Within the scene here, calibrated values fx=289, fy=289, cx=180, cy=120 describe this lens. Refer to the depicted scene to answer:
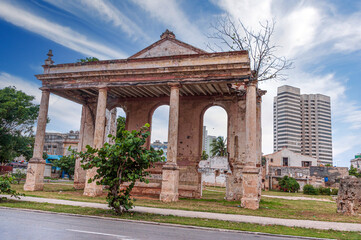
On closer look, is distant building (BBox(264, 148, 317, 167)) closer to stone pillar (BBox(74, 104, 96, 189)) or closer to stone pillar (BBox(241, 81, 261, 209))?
stone pillar (BBox(74, 104, 96, 189))

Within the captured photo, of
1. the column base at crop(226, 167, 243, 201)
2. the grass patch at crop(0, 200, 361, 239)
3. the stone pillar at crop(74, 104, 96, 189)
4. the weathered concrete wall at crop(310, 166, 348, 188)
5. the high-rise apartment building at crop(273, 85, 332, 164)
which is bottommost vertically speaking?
the grass patch at crop(0, 200, 361, 239)

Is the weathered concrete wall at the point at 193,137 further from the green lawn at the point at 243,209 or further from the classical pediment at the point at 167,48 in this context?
the classical pediment at the point at 167,48

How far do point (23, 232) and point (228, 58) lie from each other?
12865mm

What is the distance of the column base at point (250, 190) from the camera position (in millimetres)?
13773

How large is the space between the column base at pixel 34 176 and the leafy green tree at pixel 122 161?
32.2ft

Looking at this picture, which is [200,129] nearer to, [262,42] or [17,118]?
[262,42]

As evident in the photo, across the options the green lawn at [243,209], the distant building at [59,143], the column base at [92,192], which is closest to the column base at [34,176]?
the green lawn at [243,209]

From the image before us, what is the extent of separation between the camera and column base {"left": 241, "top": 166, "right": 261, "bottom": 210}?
1377cm

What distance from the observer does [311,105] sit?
119 metres

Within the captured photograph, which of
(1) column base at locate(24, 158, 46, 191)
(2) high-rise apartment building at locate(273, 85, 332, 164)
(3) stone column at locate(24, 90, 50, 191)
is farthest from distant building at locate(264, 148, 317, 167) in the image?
(2) high-rise apartment building at locate(273, 85, 332, 164)

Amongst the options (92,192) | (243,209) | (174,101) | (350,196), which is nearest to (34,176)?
(92,192)

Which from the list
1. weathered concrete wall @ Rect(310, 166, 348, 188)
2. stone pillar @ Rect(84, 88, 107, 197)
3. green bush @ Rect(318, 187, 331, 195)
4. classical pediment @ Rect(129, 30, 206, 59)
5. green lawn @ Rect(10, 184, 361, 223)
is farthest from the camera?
weathered concrete wall @ Rect(310, 166, 348, 188)

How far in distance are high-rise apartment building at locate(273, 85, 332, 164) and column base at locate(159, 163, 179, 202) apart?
108m

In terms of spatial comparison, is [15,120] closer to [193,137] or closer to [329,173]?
[193,137]
